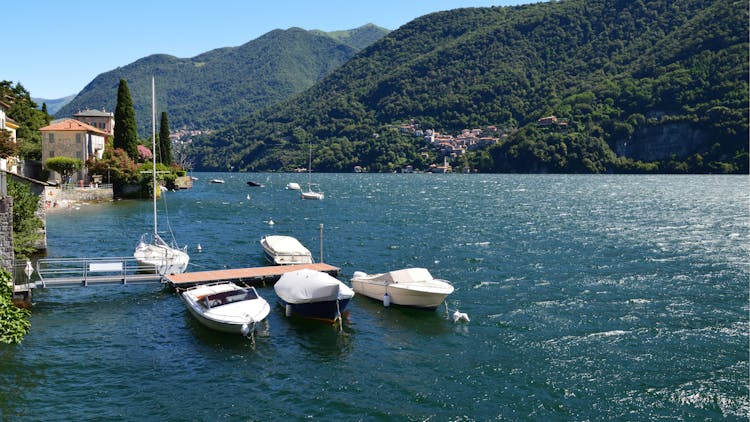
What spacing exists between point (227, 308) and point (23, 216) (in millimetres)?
22183

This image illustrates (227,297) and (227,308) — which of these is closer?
(227,308)

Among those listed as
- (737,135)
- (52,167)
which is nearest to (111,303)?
(52,167)

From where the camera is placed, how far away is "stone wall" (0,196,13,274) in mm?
27406

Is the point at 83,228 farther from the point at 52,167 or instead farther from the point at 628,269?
the point at 628,269

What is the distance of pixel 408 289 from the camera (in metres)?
30.6

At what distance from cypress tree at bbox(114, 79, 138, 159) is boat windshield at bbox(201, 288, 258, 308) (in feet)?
264

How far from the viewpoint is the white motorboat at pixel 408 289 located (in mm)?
30297

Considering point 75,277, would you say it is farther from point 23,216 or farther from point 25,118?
point 25,118

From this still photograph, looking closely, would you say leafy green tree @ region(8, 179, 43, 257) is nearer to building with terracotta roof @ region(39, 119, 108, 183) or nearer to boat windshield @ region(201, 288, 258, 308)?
boat windshield @ region(201, 288, 258, 308)

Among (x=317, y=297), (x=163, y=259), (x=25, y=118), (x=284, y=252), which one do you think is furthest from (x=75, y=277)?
(x=25, y=118)

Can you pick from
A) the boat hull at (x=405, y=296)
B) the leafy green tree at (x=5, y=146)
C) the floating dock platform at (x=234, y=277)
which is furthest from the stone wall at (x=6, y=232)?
the leafy green tree at (x=5, y=146)

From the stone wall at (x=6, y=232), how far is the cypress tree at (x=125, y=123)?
7523 centimetres

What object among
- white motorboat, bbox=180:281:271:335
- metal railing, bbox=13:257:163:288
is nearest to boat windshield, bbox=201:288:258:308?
white motorboat, bbox=180:281:271:335

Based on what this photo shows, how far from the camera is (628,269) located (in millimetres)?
42188
